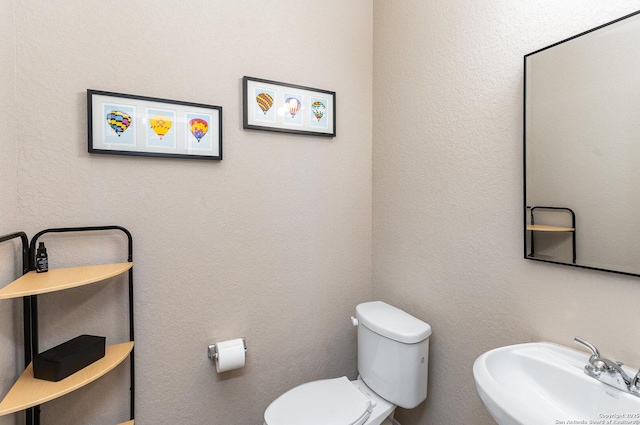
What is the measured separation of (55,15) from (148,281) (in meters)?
1.15

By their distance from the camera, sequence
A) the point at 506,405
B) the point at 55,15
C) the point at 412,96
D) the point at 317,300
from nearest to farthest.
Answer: the point at 506,405 < the point at 55,15 < the point at 412,96 < the point at 317,300

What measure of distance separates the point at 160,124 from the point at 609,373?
6.07ft

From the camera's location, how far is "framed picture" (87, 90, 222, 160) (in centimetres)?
133

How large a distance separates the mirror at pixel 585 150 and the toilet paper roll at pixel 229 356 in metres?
1.32

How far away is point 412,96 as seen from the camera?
169 centimetres

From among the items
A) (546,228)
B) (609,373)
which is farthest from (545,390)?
(546,228)

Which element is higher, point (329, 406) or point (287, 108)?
point (287, 108)

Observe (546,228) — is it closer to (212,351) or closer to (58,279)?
(212,351)

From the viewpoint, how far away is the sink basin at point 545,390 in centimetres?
83

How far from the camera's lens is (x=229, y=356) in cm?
151

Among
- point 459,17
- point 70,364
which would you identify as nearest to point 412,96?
point 459,17

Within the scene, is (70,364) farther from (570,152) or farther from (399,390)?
(570,152)

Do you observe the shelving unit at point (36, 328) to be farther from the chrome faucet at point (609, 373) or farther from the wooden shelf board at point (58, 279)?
the chrome faucet at point (609, 373)

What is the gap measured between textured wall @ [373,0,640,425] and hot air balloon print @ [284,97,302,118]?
0.52m
